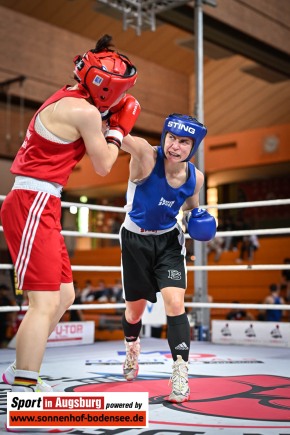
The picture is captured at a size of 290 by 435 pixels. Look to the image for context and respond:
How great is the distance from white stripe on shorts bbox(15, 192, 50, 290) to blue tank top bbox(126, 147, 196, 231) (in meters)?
0.73

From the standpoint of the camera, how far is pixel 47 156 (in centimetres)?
200

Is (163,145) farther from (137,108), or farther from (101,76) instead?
(101,76)

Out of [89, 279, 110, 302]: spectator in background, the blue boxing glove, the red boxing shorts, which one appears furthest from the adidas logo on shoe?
[89, 279, 110, 302]: spectator in background

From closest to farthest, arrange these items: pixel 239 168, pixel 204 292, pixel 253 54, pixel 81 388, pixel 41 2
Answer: pixel 81 388 → pixel 204 292 → pixel 253 54 → pixel 41 2 → pixel 239 168

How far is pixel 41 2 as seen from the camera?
10.3 meters

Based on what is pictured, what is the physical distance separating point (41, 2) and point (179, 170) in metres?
8.69

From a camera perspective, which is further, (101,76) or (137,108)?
(137,108)

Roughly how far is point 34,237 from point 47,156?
0.91ft

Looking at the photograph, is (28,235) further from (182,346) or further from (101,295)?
(101,295)

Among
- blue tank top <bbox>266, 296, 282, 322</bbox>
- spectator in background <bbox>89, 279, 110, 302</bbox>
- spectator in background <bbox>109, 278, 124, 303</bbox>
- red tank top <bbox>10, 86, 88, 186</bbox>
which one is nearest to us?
red tank top <bbox>10, 86, 88, 186</bbox>

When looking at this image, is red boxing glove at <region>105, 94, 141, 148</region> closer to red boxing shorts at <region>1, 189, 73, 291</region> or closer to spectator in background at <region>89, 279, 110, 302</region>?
red boxing shorts at <region>1, 189, 73, 291</region>

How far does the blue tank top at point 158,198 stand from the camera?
261 centimetres

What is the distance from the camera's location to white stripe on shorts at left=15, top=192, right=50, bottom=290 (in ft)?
6.35

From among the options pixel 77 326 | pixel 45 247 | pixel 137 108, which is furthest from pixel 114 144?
pixel 77 326
